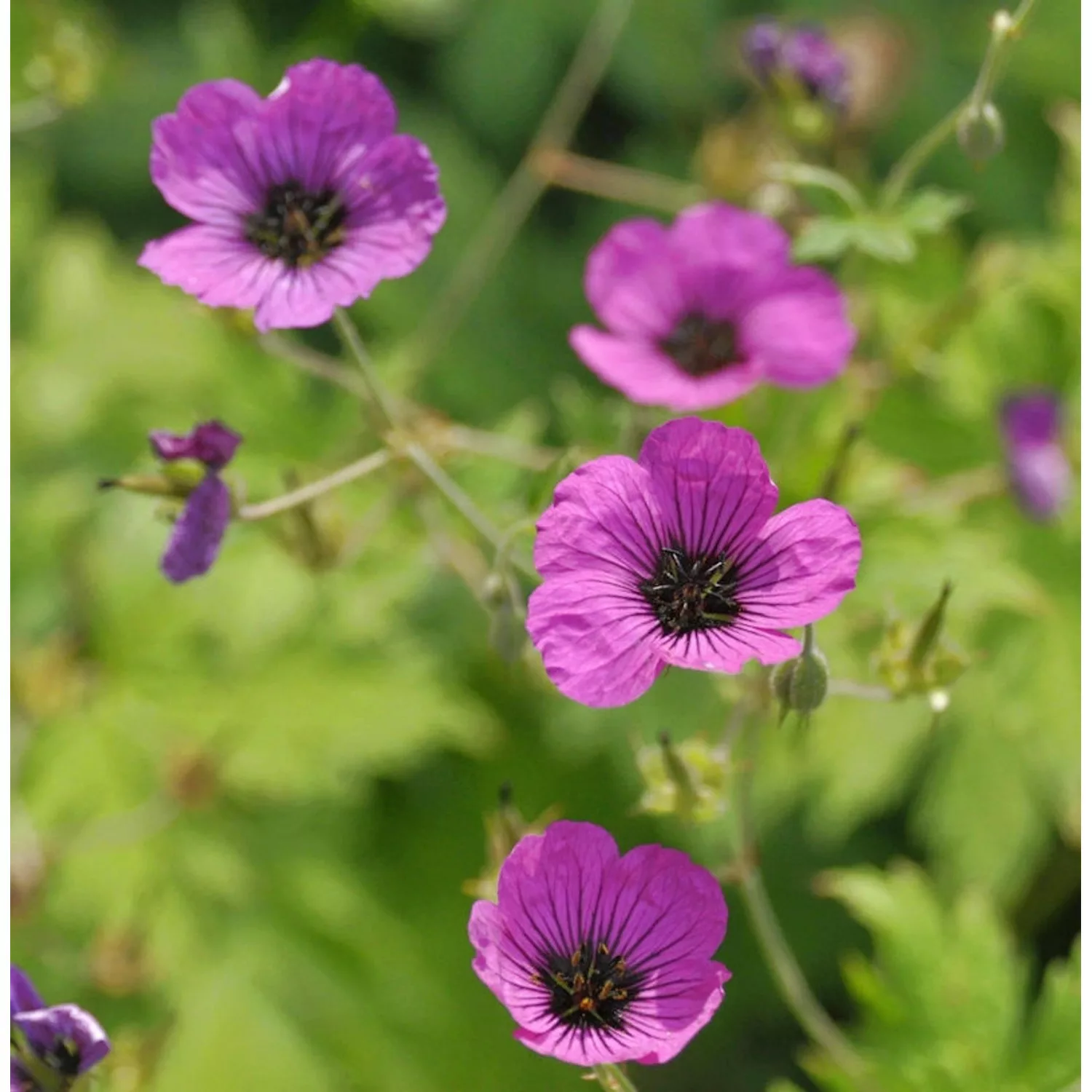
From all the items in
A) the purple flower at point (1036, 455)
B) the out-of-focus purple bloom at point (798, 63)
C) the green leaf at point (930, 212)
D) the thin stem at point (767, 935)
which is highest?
the out-of-focus purple bloom at point (798, 63)

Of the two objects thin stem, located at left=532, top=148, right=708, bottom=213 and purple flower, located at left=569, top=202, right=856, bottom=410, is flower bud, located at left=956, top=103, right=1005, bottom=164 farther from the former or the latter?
thin stem, located at left=532, top=148, right=708, bottom=213

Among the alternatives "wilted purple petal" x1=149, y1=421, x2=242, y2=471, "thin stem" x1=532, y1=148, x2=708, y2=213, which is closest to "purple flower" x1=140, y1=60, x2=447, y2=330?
"wilted purple petal" x1=149, y1=421, x2=242, y2=471

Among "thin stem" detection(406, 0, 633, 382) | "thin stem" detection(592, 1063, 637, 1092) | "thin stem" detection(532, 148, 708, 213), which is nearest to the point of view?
"thin stem" detection(592, 1063, 637, 1092)

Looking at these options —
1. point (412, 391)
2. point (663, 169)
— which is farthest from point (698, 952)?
point (663, 169)

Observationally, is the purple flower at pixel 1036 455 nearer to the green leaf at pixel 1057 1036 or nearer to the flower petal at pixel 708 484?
the green leaf at pixel 1057 1036

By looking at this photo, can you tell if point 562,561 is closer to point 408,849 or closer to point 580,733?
point 580,733

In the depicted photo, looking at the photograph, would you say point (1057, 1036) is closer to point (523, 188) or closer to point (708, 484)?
point (708, 484)

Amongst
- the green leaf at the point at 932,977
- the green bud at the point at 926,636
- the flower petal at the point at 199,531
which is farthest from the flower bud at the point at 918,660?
the flower petal at the point at 199,531
